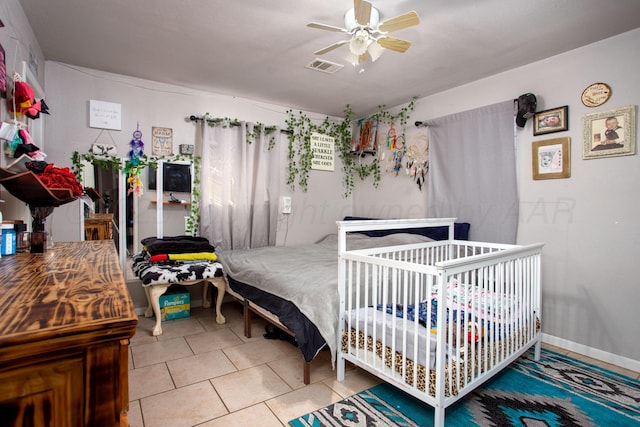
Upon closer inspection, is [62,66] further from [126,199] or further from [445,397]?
[445,397]

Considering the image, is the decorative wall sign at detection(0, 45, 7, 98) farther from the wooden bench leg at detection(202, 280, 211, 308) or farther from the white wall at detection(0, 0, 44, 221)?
the wooden bench leg at detection(202, 280, 211, 308)

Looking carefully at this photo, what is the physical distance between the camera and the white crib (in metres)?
1.54

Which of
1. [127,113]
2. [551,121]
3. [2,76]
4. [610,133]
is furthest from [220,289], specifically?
[610,133]

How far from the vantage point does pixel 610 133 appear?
2389 mm

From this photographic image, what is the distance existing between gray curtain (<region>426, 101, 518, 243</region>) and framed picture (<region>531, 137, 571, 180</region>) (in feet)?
0.55

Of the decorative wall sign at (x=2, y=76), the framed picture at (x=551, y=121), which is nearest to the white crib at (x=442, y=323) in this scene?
the framed picture at (x=551, y=121)

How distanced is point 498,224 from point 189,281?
2.76 meters

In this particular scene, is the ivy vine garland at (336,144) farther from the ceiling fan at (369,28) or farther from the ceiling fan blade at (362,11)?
the ceiling fan blade at (362,11)

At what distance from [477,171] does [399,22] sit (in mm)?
1793

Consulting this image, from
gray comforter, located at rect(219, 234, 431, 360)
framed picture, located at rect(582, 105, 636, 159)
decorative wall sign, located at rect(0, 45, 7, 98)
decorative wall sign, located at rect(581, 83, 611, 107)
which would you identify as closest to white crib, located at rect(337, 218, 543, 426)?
gray comforter, located at rect(219, 234, 431, 360)

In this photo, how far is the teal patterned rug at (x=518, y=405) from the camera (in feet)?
5.49

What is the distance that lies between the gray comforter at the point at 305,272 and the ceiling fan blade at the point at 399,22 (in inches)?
61.8

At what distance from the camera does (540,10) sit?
203 cm

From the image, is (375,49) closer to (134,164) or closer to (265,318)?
(265,318)
